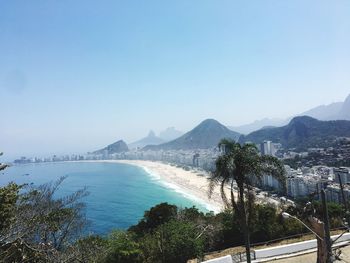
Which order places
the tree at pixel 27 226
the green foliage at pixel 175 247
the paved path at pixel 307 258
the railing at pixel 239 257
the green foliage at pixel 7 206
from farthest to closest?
the green foliage at pixel 175 247 < the railing at pixel 239 257 < the paved path at pixel 307 258 < the green foliage at pixel 7 206 < the tree at pixel 27 226

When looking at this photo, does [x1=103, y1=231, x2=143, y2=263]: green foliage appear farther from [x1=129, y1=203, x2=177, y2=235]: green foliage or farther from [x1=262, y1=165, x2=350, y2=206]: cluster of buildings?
[x1=262, y1=165, x2=350, y2=206]: cluster of buildings

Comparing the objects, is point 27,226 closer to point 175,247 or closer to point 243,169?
point 243,169

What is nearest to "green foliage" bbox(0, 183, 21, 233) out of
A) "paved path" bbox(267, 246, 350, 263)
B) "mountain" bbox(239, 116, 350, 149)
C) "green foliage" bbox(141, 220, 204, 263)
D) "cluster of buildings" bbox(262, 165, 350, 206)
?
"green foliage" bbox(141, 220, 204, 263)

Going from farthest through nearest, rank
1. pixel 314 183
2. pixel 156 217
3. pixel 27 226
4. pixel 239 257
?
pixel 314 183 < pixel 156 217 < pixel 239 257 < pixel 27 226

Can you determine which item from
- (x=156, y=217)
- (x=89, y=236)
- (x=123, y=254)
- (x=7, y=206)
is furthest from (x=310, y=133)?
(x=7, y=206)

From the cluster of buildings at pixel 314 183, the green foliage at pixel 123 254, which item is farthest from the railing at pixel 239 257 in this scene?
the cluster of buildings at pixel 314 183

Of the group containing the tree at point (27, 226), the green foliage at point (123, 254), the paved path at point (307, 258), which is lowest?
the paved path at point (307, 258)

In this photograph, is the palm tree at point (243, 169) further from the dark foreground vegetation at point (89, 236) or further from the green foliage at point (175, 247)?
the green foliage at point (175, 247)

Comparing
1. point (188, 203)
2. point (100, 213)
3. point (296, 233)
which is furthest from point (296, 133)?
point (296, 233)
